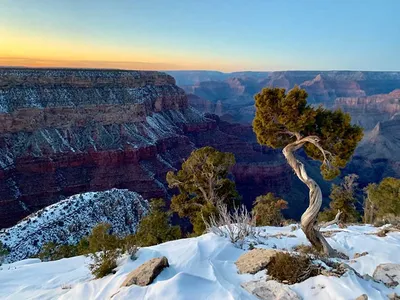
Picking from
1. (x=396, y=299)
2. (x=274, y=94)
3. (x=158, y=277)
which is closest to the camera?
(x=396, y=299)

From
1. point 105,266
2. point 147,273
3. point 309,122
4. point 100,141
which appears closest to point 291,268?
point 147,273

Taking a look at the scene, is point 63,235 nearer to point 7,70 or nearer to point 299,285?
point 299,285

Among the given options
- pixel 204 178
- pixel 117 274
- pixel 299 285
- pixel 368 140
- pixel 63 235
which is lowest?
pixel 368 140

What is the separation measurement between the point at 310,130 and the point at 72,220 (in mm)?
21993

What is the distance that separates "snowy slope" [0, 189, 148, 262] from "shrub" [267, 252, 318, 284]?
20737mm

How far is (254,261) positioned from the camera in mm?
9289

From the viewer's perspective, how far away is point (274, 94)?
1234 cm

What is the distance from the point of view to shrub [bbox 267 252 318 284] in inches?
322

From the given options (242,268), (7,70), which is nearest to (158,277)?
(242,268)

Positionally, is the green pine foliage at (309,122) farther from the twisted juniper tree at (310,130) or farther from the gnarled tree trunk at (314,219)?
the gnarled tree trunk at (314,219)

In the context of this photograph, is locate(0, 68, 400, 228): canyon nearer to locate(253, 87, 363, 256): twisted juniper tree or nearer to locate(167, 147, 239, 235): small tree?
locate(167, 147, 239, 235): small tree

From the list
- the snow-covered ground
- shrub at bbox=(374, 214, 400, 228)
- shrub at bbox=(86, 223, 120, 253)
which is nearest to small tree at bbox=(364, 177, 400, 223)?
shrub at bbox=(374, 214, 400, 228)

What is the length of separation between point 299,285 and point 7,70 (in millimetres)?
57054

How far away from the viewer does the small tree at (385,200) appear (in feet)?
83.3
